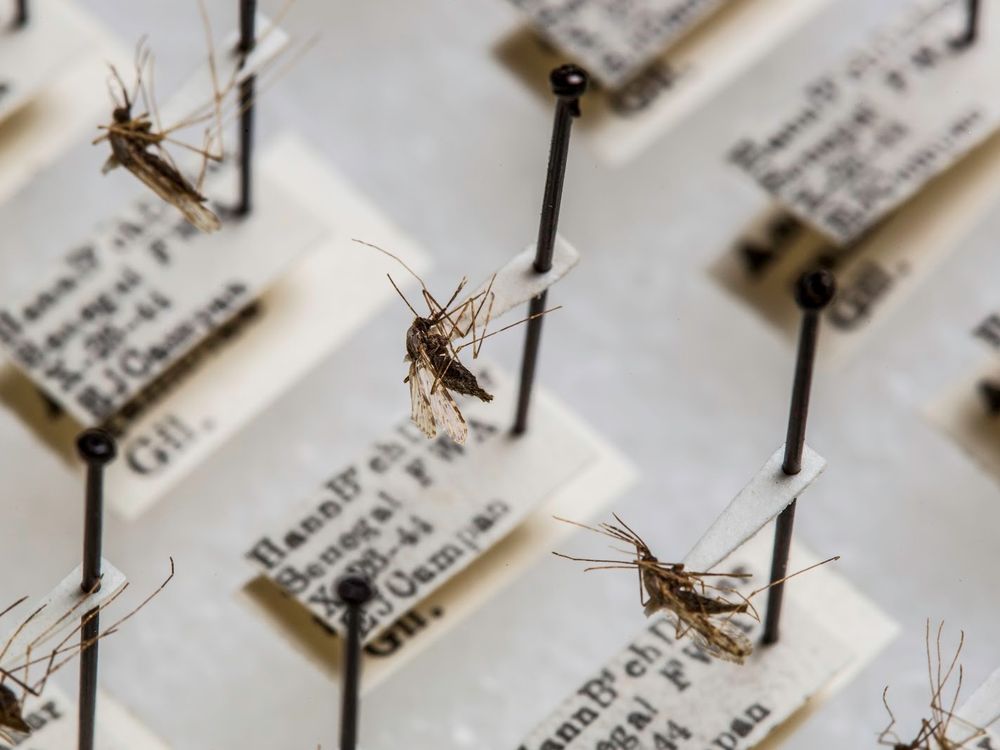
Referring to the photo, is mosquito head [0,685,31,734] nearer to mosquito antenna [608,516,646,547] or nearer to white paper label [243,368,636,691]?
white paper label [243,368,636,691]

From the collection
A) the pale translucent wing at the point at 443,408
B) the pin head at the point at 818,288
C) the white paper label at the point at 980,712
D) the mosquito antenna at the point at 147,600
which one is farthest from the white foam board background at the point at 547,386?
the pin head at the point at 818,288

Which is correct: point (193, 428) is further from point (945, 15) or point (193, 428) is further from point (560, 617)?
point (945, 15)

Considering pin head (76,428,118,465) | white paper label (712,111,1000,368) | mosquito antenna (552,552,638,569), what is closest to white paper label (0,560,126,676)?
pin head (76,428,118,465)

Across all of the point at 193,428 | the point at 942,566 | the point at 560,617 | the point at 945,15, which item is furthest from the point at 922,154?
the point at 193,428

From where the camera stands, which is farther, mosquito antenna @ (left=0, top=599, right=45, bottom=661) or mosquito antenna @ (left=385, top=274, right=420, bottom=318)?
mosquito antenna @ (left=385, top=274, right=420, bottom=318)

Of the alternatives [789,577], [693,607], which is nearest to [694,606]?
[693,607]

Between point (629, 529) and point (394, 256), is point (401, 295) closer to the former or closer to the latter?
point (394, 256)

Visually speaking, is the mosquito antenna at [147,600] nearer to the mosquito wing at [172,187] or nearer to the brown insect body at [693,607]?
the mosquito wing at [172,187]
